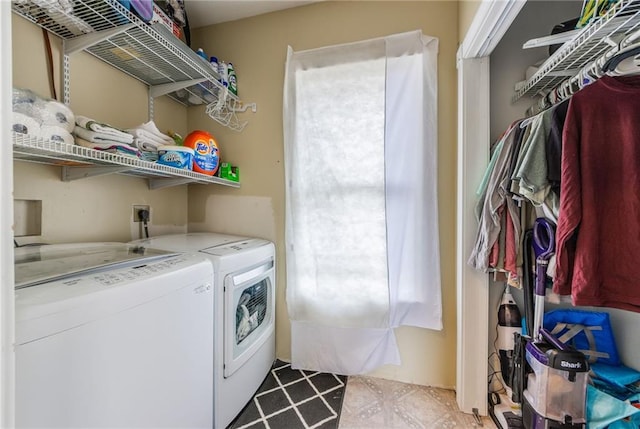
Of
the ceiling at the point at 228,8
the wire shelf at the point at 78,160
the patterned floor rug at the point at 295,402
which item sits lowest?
the patterned floor rug at the point at 295,402

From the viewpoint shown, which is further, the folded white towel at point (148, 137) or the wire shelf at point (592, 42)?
the folded white towel at point (148, 137)

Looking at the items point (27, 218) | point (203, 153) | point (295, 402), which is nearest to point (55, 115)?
point (27, 218)

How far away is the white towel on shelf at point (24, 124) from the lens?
75cm

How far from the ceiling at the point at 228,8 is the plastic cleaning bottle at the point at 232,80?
0.35 metres

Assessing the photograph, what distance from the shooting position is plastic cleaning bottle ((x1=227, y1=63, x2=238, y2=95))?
174cm

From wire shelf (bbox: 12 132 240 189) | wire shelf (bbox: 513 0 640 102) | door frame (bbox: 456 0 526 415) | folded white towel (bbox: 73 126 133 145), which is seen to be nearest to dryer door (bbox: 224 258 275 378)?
wire shelf (bbox: 12 132 240 189)

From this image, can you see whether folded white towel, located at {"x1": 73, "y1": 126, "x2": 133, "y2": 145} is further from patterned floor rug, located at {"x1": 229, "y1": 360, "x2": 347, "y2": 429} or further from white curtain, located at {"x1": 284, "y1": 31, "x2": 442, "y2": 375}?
patterned floor rug, located at {"x1": 229, "y1": 360, "x2": 347, "y2": 429}

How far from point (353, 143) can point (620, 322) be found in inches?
66.5

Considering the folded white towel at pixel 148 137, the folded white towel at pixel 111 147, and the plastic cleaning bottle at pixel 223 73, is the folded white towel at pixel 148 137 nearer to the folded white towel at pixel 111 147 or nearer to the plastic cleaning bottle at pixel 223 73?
the folded white towel at pixel 111 147

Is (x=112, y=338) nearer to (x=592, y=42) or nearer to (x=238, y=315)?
(x=238, y=315)

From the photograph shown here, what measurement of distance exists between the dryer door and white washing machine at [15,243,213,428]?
111 millimetres

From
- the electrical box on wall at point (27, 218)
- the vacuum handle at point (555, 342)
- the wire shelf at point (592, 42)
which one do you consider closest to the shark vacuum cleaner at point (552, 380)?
the vacuum handle at point (555, 342)

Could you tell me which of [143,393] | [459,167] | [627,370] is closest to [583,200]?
[459,167]

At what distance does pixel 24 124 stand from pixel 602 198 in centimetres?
196
